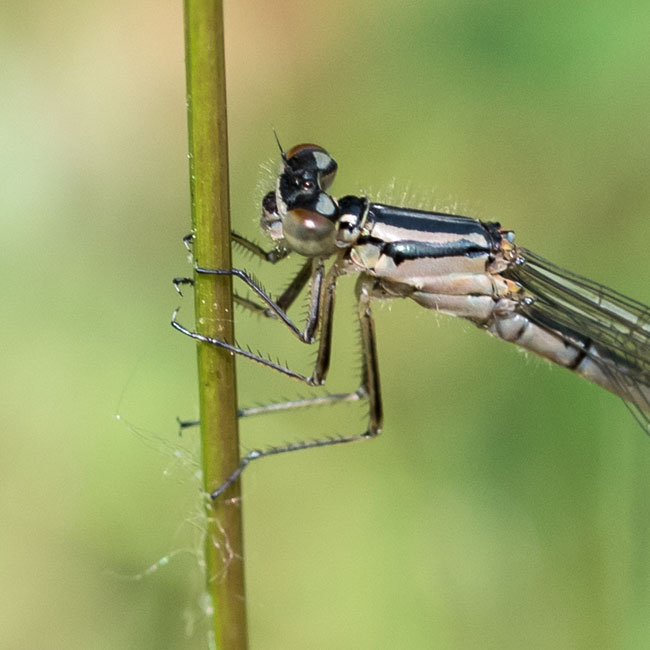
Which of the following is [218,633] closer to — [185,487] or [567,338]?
[185,487]

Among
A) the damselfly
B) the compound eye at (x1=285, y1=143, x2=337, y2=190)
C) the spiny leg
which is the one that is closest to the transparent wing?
the damselfly

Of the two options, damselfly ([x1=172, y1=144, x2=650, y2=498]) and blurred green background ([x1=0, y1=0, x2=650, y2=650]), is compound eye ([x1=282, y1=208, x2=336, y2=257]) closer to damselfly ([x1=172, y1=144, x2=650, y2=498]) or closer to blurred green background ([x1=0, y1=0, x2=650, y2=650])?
damselfly ([x1=172, y1=144, x2=650, y2=498])

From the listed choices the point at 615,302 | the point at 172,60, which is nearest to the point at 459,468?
the point at 615,302

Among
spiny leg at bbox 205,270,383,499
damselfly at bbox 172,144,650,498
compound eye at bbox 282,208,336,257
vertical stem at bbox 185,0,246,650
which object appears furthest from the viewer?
spiny leg at bbox 205,270,383,499

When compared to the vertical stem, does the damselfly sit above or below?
above

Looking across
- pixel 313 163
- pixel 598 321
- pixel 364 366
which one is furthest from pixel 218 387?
pixel 598 321

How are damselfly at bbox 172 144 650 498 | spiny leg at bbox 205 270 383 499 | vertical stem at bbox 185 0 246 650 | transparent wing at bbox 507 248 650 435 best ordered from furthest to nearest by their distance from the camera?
transparent wing at bbox 507 248 650 435
spiny leg at bbox 205 270 383 499
damselfly at bbox 172 144 650 498
vertical stem at bbox 185 0 246 650

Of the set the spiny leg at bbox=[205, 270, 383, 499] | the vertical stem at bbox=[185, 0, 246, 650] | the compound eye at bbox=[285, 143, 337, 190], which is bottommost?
the vertical stem at bbox=[185, 0, 246, 650]

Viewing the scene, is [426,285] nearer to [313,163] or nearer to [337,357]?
[313,163]

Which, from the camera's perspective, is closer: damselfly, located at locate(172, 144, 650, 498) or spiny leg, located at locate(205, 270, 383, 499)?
damselfly, located at locate(172, 144, 650, 498)
